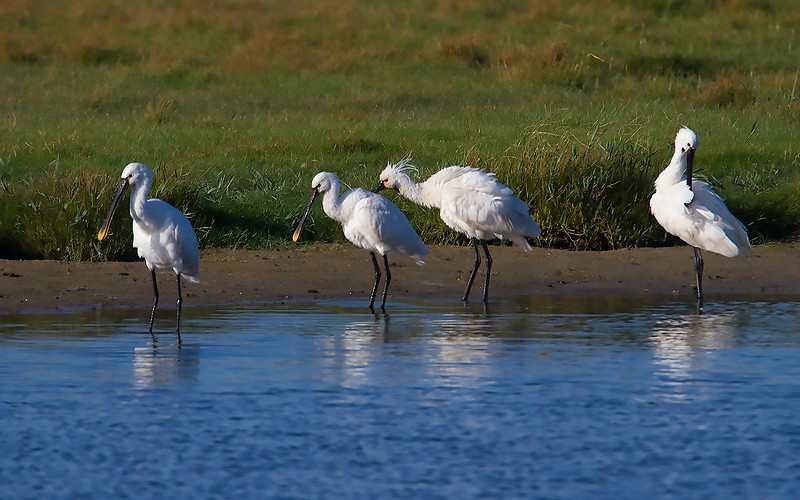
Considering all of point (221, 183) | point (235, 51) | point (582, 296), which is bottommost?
point (582, 296)

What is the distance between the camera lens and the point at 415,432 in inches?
244

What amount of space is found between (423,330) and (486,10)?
19.6 meters

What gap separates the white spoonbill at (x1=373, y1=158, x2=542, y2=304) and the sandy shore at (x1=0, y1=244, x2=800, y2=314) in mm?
556

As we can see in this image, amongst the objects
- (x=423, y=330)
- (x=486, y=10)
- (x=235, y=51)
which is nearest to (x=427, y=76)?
(x=235, y=51)

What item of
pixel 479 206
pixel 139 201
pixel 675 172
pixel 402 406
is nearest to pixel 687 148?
pixel 675 172

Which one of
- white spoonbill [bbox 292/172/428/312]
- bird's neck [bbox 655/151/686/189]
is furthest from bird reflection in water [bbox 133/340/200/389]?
bird's neck [bbox 655/151/686/189]

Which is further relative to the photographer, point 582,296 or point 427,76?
point 427,76

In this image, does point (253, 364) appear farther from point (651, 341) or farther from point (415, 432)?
point (651, 341)

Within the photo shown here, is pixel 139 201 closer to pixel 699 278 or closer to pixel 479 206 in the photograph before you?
pixel 479 206

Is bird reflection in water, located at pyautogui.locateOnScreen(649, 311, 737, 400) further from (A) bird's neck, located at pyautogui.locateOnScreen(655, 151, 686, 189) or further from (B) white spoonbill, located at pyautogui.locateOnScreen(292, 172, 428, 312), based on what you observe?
(B) white spoonbill, located at pyautogui.locateOnScreen(292, 172, 428, 312)

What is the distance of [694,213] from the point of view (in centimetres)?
1029

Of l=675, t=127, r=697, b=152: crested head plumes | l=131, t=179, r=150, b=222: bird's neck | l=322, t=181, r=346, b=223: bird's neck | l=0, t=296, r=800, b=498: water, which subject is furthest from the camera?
l=675, t=127, r=697, b=152: crested head plumes

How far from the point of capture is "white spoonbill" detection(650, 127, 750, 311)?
10.2 m

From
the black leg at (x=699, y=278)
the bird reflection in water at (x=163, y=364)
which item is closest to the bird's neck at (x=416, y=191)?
the black leg at (x=699, y=278)
